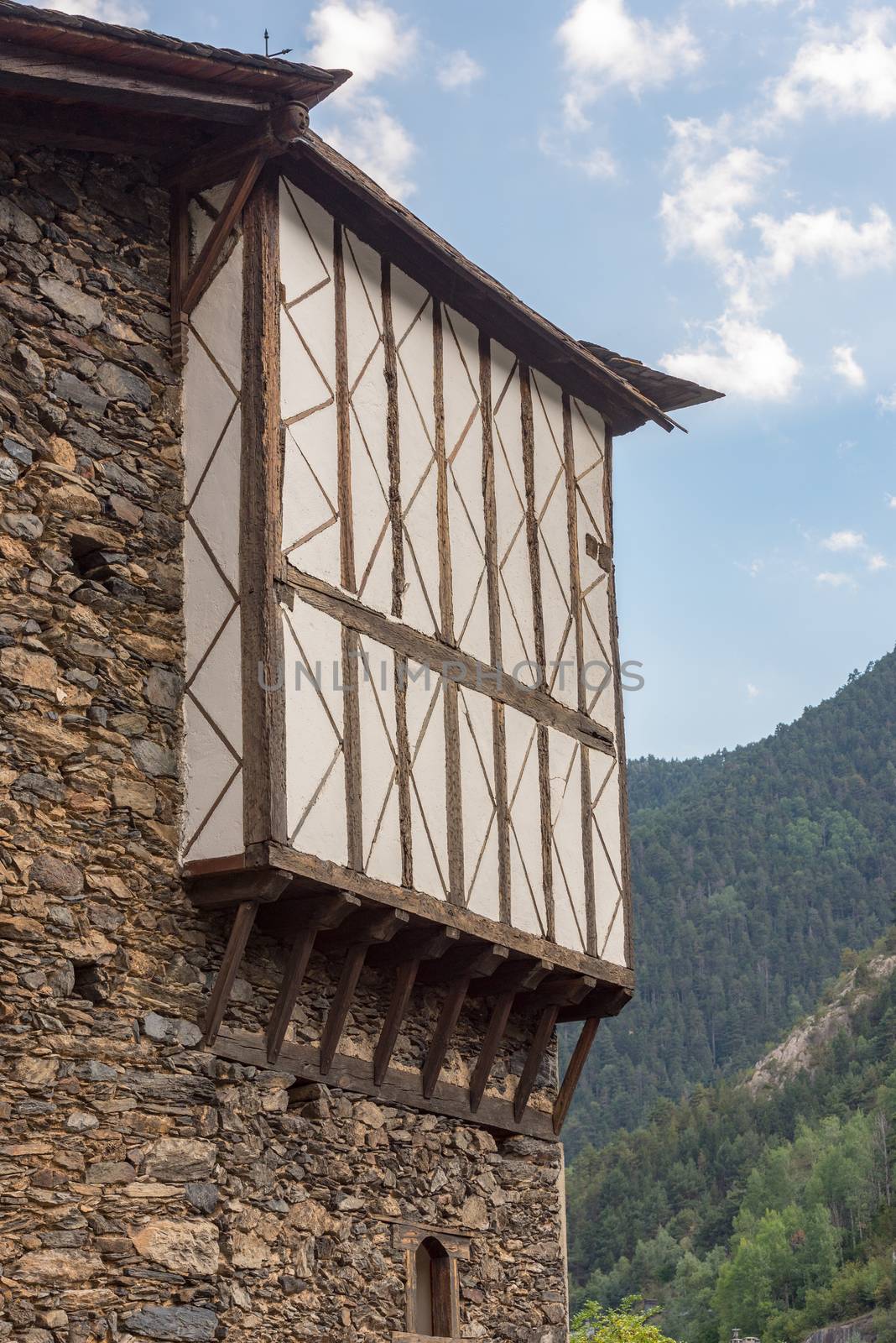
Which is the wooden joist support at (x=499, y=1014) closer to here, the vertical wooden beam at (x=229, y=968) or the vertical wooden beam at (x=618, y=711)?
the vertical wooden beam at (x=618, y=711)

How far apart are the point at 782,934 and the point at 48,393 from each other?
85.1 m

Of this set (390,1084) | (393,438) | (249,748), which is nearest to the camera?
(249,748)

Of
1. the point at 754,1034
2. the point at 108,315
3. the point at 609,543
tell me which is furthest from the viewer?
the point at 754,1034

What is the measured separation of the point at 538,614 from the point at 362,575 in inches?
81.5

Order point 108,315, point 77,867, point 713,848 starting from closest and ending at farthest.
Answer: point 77,867 < point 108,315 < point 713,848

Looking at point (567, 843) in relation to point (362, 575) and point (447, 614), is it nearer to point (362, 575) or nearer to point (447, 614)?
point (447, 614)

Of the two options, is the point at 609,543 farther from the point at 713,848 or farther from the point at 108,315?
the point at 713,848

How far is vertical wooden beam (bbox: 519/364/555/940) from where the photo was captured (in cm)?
1141

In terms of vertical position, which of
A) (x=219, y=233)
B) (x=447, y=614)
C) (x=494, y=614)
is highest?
(x=219, y=233)

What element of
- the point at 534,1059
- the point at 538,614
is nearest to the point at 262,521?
the point at 538,614

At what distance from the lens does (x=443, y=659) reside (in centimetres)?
1073

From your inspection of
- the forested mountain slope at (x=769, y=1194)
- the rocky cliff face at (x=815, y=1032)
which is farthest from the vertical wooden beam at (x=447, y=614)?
the rocky cliff face at (x=815, y=1032)

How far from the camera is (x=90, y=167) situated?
9.73 m

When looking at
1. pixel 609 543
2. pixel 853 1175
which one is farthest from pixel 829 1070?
pixel 609 543
